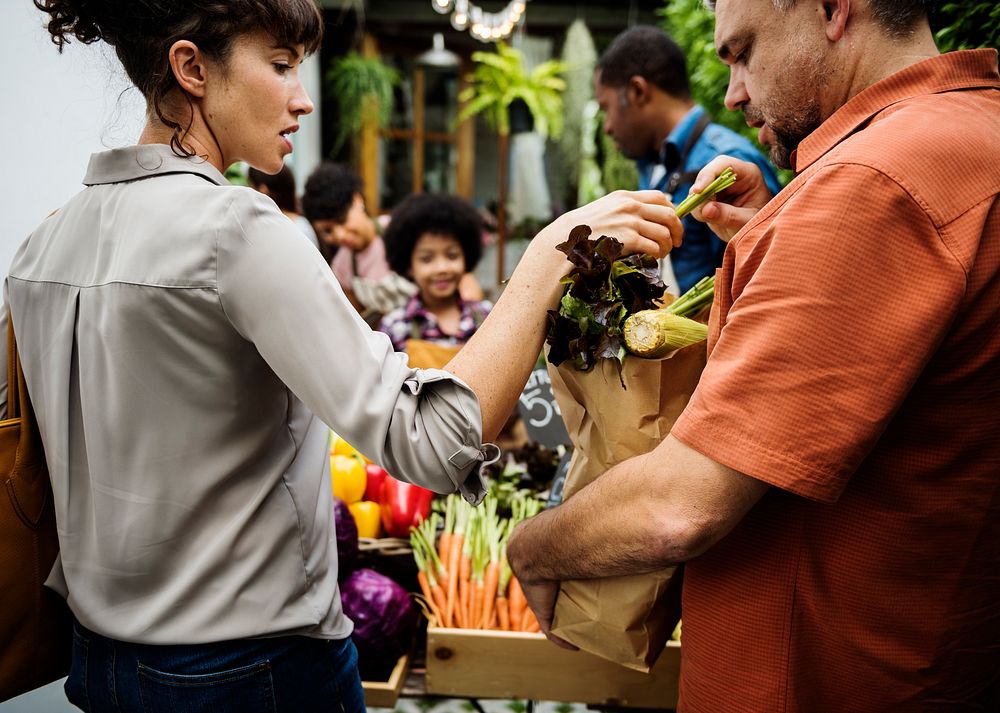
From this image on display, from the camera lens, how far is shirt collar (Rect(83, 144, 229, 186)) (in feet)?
3.39

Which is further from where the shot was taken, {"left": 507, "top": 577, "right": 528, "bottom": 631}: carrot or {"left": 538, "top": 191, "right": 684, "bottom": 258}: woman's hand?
{"left": 507, "top": 577, "right": 528, "bottom": 631}: carrot

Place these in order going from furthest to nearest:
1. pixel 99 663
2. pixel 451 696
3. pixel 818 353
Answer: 1. pixel 451 696
2. pixel 99 663
3. pixel 818 353

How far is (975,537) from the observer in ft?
3.22

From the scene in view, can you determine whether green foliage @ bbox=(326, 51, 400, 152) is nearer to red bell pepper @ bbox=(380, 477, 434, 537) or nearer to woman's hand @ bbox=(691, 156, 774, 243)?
red bell pepper @ bbox=(380, 477, 434, 537)

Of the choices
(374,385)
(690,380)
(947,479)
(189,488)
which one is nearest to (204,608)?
(189,488)

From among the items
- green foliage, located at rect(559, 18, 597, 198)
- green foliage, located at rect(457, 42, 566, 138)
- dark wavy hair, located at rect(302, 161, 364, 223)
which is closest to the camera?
dark wavy hair, located at rect(302, 161, 364, 223)

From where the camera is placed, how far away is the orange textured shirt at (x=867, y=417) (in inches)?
34.1

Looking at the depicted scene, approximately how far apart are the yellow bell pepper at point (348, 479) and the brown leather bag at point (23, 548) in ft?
4.18

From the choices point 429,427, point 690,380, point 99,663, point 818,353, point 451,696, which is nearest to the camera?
point 818,353

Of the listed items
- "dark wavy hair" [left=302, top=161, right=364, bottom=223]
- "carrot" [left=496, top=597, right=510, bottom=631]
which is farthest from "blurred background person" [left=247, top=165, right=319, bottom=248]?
"carrot" [left=496, top=597, right=510, bottom=631]

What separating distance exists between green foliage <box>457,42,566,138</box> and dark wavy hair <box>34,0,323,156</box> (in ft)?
24.2

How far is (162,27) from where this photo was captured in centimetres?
104

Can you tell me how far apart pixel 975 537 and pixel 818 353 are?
1.16 ft

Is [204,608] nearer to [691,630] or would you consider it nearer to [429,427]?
[429,427]
